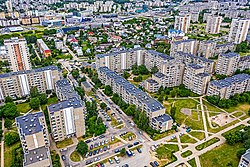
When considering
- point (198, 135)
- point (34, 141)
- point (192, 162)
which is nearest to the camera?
point (34, 141)

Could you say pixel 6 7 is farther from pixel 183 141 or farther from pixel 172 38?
pixel 183 141

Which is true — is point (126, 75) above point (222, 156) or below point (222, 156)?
above

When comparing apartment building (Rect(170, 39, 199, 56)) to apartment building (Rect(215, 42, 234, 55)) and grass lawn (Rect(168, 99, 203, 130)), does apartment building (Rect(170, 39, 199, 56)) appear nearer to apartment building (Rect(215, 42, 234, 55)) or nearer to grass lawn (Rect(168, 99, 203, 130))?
apartment building (Rect(215, 42, 234, 55))

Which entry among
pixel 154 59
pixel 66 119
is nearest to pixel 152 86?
pixel 154 59

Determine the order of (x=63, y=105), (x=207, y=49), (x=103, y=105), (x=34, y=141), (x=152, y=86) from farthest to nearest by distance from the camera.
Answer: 1. (x=207, y=49)
2. (x=152, y=86)
3. (x=103, y=105)
4. (x=63, y=105)
5. (x=34, y=141)

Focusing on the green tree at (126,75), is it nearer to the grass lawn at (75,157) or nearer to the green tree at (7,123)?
Result: the grass lawn at (75,157)

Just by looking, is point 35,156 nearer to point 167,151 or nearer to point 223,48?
point 167,151
